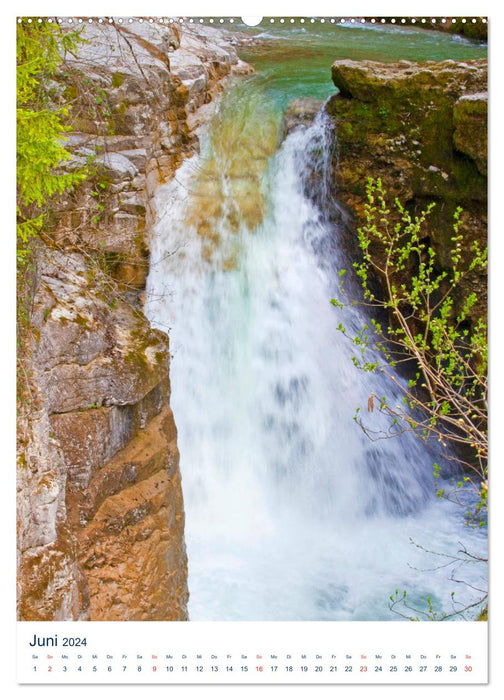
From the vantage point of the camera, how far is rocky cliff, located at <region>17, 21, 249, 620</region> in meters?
2.99

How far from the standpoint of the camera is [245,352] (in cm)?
477

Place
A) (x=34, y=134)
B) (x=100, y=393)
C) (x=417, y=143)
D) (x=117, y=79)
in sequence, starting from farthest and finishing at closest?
(x=417, y=143), (x=117, y=79), (x=100, y=393), (x=34, y=134)

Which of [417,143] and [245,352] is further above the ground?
[417,143]

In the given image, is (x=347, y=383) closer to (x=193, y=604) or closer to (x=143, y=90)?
(x=193, y=604)

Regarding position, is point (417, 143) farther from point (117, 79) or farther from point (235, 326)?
point (117, 79)

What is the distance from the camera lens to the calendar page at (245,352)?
9.19 ft

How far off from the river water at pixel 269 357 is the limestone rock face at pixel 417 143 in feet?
0.67

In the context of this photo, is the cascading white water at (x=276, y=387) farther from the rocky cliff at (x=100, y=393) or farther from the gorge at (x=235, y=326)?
the rocky cliff at (x=100, y=393)

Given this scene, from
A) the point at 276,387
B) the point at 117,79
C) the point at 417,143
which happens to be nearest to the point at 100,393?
the point at 276,387

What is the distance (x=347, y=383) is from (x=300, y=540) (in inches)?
46.0

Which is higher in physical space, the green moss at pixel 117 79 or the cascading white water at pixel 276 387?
the green moss at pixel 117 79

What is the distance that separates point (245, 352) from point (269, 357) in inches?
6.9

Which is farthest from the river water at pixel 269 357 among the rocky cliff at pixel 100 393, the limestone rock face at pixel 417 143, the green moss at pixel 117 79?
the green moss at pixel 117 79

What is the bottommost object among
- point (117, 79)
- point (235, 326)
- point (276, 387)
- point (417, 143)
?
point (276, 387)
